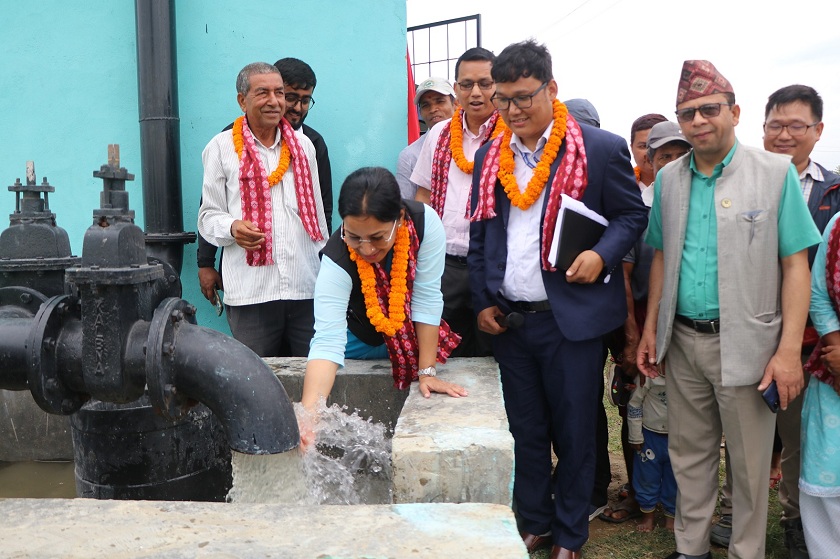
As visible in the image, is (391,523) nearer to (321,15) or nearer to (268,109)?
(268,109)

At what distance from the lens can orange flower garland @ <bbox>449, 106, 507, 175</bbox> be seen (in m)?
3.33

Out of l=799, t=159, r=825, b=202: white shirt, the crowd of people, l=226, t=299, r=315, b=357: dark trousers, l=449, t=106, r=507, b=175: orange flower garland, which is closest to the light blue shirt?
the crowd of people

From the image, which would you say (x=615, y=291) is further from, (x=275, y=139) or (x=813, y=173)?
(x=275, y=139)

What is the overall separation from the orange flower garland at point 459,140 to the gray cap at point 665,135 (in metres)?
0.78

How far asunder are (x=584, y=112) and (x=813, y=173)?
110 centimetres

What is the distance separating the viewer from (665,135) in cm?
341

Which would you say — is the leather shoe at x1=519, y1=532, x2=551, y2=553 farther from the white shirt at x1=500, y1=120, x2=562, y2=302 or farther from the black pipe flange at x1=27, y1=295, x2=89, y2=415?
the black pipe flange at x1=27, y1=295, x2=89, y2=415

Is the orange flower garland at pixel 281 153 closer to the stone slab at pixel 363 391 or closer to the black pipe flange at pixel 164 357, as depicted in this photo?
the stone slab at pixel 363 391

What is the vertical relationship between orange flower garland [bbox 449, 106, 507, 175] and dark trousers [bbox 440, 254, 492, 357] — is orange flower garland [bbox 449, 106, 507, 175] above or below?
above

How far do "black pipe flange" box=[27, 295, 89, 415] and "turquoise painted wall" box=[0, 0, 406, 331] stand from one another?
2173 mm

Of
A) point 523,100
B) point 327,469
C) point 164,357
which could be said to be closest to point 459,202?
point 523,100

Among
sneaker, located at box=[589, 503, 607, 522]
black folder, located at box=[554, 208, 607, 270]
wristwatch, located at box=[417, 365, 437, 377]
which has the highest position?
black folder, located at box=[554, 208, 607, 270]

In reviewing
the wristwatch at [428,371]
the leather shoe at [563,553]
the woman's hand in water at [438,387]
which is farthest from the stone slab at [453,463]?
the leather shoe at [563,553]

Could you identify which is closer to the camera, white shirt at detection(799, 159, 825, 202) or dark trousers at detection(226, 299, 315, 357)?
white shirt at detection(799, 159, 825, 202)
